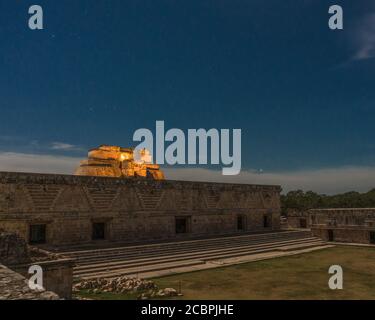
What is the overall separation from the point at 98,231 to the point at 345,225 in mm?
19139

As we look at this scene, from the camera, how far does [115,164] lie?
36125 millimetres

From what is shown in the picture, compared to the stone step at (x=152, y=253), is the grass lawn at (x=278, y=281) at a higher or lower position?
lower

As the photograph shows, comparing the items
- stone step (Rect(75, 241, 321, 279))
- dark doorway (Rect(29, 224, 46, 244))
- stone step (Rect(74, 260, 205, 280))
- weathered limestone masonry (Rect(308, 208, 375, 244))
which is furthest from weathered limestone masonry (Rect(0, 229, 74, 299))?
weathered limestone masonry (Rect(308, 208, 375, 244))

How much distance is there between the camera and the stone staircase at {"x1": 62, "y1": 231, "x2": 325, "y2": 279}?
15.6m

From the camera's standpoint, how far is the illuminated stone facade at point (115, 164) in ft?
114

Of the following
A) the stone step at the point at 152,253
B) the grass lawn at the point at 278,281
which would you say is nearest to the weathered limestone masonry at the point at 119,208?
the stone step at the point at 152,253

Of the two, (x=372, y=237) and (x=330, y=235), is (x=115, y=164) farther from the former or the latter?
(x=372, y=237)

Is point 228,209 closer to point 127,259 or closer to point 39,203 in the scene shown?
point 127,259

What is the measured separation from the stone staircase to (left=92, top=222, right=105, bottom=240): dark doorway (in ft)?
8.75

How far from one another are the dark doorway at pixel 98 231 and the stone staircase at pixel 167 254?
267 centimetres

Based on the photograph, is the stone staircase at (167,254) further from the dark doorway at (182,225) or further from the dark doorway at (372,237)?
the dark doorway at (372,237)

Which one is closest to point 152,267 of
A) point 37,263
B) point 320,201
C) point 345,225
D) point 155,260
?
point 155,260

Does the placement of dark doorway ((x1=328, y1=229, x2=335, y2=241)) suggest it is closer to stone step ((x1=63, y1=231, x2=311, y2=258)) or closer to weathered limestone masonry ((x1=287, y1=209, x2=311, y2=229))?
stone step ((x1=63, y1=231, x2=311, y2=258))
